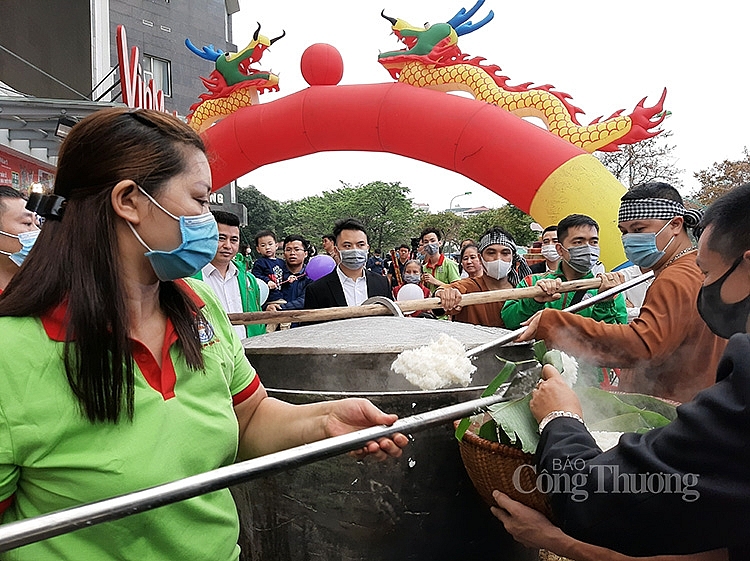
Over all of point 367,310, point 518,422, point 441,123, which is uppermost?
point 441,123

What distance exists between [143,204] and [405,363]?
117 centimetres

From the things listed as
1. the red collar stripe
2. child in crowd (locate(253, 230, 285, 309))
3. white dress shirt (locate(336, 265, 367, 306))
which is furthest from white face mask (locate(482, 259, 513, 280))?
the red collar stripe

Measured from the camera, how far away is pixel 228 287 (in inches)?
186

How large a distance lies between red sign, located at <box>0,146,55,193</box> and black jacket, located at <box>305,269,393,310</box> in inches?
216

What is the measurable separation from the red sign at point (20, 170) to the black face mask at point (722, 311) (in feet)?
28.3

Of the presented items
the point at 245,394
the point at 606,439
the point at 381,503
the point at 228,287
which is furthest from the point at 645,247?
the point at 228,287

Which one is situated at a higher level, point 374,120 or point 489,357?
point 374,120

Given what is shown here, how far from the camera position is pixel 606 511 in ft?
4.01

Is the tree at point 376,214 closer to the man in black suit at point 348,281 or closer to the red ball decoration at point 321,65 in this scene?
the red ball decoration at point 321,65

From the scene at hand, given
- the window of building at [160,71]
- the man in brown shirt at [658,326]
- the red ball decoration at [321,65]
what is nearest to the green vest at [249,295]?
the man in brown shirt at [658,326]

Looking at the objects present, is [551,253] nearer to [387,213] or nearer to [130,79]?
[130,79]

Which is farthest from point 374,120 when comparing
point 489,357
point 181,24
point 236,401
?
point 181,24

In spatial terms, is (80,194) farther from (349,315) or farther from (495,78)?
(495,78)

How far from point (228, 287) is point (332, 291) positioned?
0.88 meters
